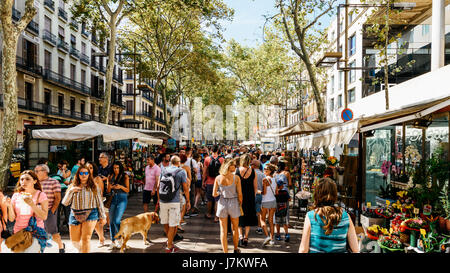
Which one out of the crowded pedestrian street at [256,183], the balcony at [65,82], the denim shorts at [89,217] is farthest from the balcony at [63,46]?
the denim shorts at [89,217]

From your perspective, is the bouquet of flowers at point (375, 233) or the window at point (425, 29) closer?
the bouquet of flowers at point (375, 233)

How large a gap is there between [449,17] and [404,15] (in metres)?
2.97

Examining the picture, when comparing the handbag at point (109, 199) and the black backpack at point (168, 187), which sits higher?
the black backpack at point (168, 187)

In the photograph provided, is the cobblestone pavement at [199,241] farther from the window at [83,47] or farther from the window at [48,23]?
the window at [83,47]

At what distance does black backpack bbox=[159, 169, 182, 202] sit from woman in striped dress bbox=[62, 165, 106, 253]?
1.16m

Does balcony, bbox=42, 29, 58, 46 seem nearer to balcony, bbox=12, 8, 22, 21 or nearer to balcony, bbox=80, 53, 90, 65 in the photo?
balcony, bbox=12, 8, 22, 21

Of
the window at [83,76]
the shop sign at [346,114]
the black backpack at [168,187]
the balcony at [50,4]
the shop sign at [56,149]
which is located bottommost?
the black backpack at [168,187]

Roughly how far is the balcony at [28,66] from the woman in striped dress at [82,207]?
24608 millimetres

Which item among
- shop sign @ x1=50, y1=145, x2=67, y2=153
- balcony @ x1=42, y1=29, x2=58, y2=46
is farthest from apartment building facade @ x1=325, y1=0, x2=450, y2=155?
balcony @ x1=42, y1=29, x2=58, y2=46

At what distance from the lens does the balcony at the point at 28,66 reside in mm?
24294

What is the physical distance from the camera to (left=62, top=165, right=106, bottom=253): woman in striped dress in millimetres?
4535

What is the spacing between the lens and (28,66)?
2558 centimetres

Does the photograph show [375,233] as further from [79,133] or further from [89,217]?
[79,133]

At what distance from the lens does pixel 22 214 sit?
388 centimetres
